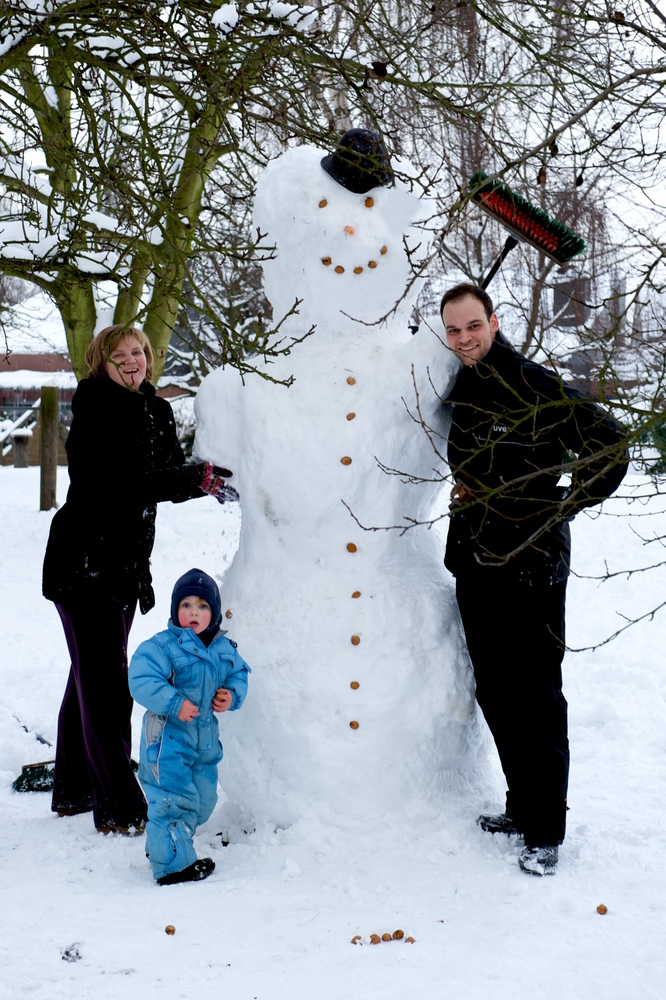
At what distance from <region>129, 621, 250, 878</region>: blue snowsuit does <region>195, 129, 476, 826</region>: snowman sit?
0.24 metres

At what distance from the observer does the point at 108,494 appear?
147 inches

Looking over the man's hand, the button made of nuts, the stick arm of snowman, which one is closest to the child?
the man's hand

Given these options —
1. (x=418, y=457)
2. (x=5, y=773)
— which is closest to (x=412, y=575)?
(x=418, y=457)

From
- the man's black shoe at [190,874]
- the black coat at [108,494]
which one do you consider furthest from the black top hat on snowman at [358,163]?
the man's black shoe at [190,874]

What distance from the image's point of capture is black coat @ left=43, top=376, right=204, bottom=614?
371 cm

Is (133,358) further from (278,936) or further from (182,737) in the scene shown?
(278,936)

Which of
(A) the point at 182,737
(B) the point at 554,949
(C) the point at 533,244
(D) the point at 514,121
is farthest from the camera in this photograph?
(D) the point at 514,121

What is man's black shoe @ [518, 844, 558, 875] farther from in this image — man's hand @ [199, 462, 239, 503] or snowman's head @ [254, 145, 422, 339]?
snowman's head @ [254, 145, 422, 339]

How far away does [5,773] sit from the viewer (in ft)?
15.0

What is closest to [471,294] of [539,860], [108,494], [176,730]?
[108,494]

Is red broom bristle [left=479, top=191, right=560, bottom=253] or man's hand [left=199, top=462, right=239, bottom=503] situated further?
man's hand [left=199, top=462, right=239, bottom=503]

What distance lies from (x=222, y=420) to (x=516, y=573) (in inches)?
49.4

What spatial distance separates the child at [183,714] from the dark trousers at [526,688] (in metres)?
0.88

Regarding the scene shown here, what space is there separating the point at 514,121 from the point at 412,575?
23.8ft
